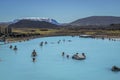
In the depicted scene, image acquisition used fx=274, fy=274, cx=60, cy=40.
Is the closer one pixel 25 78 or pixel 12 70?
pixel 25 78

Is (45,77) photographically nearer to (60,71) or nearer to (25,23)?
(60,71)

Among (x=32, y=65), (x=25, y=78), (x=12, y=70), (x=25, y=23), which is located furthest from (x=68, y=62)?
(x=25, y=23)

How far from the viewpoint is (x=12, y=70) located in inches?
748

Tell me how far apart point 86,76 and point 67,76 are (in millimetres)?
1197

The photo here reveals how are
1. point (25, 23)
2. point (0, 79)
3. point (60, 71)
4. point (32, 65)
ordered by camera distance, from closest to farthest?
point (0, 79) → point (60, 71) → point (32, 65) → point (25, 23)

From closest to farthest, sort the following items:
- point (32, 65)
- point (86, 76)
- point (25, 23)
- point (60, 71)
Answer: point (86, 76) → point (60, 71) → point (32, 65) → point (25, 23)

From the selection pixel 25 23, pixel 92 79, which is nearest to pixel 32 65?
pixel 92 79

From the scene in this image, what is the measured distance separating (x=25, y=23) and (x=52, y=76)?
305 feet

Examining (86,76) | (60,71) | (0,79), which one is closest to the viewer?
(0,79)

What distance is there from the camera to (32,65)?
2084 centimetres

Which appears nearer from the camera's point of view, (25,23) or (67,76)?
(67,76)

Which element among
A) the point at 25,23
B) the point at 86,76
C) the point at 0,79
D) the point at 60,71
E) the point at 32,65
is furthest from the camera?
the point at 25,23

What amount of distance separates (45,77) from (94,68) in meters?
4.37

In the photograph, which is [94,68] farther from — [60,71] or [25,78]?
[25,78]
